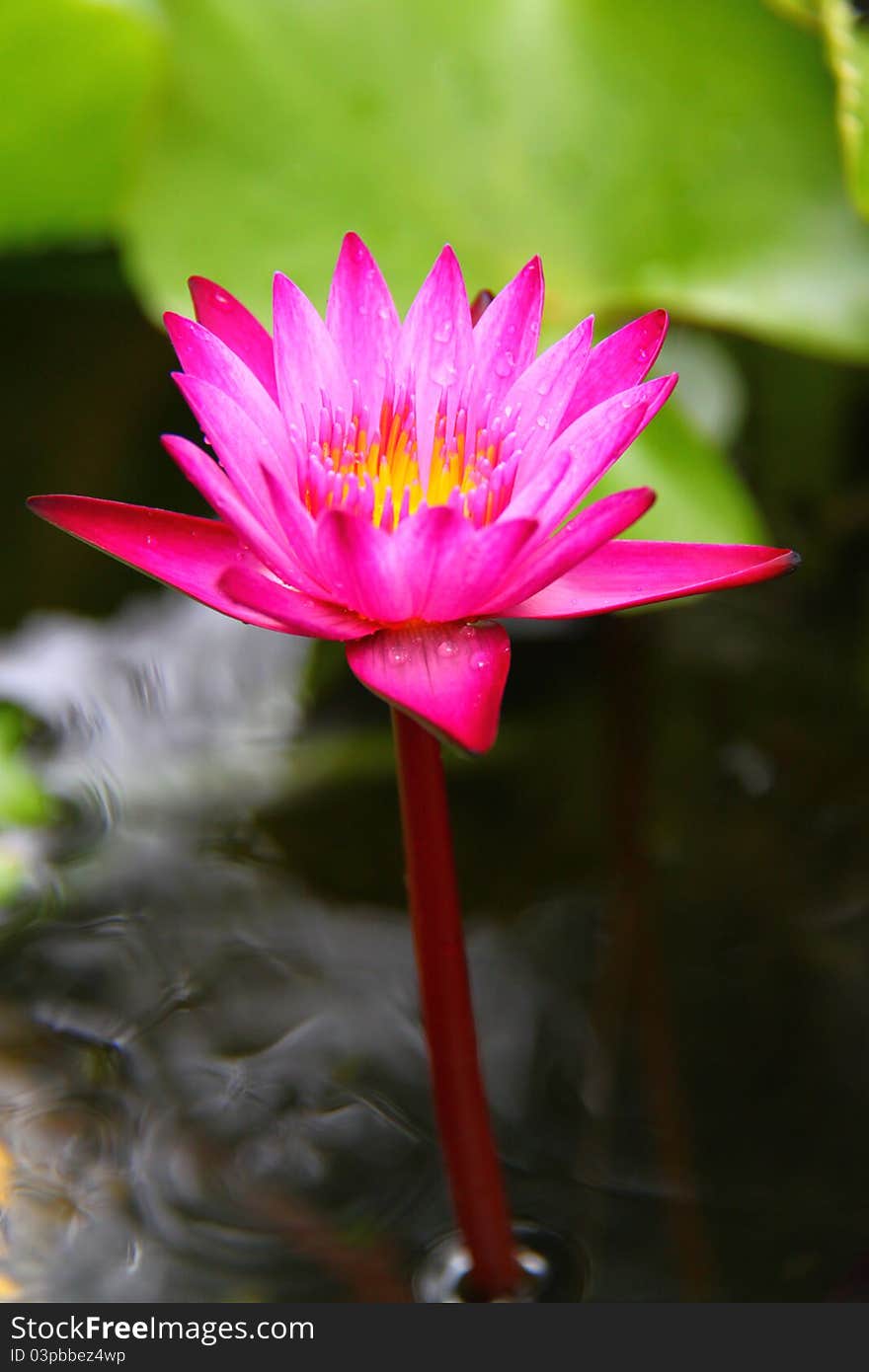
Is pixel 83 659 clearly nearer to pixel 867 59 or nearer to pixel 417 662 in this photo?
pixel 417 662

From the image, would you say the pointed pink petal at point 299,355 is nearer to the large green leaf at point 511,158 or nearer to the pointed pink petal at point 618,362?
the pointed pink petal at point 618,362

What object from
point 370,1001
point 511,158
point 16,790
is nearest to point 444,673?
point 370,1001

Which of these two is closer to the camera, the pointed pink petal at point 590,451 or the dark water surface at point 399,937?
the pointed pink petal at point 590,451

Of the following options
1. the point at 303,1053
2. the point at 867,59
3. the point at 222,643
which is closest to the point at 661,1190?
the point at 303,1053

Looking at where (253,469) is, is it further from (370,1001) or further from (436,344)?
(370,1001)

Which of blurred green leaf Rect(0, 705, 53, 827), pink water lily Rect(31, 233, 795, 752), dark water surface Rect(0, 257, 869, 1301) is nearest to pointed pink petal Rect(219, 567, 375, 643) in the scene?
pink water lily Rect(31, 233, 795, 752)

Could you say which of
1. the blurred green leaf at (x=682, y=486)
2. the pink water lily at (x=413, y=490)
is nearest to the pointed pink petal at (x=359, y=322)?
the pink water lily at (x=413, y=490)

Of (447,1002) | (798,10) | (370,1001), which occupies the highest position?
(798,10)
